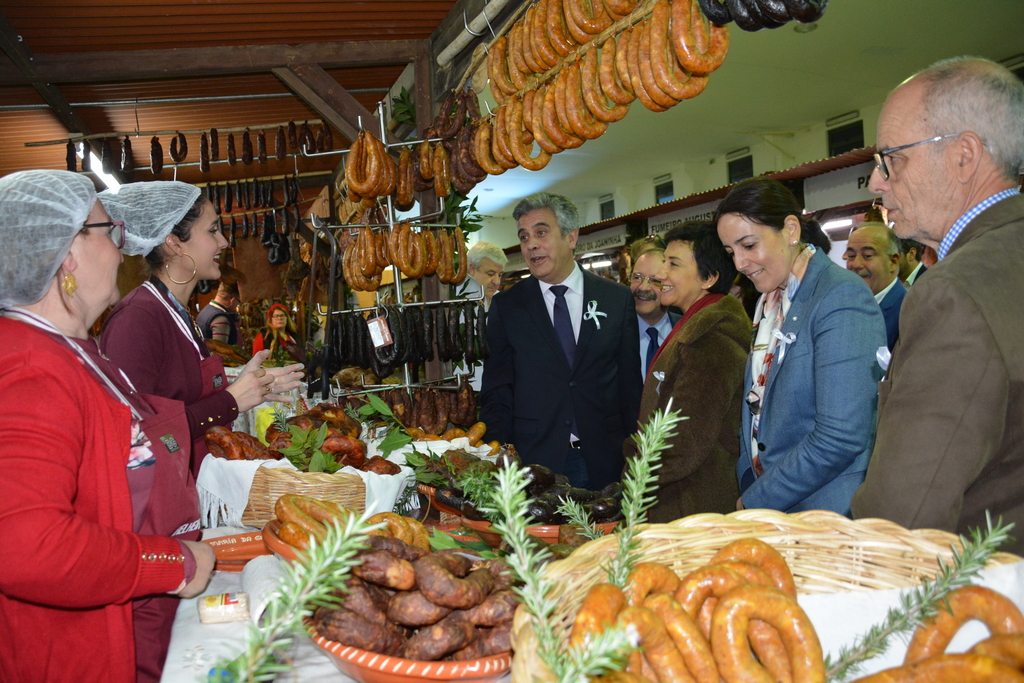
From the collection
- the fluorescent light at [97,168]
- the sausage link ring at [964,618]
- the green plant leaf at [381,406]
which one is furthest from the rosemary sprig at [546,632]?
the fluorescent light at [97,168]

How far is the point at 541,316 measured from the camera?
13.0ft

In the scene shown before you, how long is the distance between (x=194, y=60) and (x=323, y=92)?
46.8 inches

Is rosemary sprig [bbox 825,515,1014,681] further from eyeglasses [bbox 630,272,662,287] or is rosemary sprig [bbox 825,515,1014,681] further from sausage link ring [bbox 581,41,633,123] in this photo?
eyeglasses [bbox 630,272,662,287]

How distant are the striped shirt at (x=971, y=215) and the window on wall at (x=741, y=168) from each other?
48.7 feet

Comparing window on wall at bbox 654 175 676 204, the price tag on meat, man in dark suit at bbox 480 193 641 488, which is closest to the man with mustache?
man in dark suit at bbox 480 193 641 488

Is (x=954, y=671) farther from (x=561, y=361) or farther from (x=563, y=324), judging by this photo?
(x=563, y=324)

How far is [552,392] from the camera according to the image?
12.6 feet

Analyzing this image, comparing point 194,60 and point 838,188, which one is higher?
point 194,60

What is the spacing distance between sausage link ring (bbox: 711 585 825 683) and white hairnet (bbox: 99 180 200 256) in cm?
286

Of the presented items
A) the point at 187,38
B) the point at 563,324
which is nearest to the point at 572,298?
the point at 563,324

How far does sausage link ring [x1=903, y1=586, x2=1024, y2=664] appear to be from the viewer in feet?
3.49

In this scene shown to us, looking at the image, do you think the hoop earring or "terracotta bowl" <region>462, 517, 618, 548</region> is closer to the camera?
"terracotta bowl" <region>462, 517, 618, 548</region>

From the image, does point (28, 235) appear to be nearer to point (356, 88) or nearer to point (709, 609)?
point (709, 609)

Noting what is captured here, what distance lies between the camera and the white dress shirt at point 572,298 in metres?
4.06
